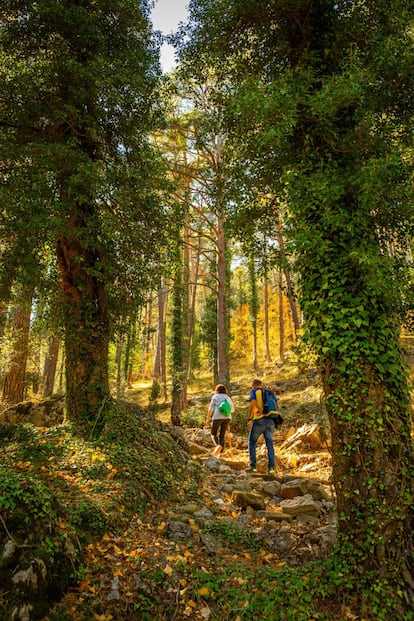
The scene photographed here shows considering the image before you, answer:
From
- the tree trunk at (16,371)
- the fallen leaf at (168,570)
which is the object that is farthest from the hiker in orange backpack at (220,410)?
the tree trunk at (16,371)

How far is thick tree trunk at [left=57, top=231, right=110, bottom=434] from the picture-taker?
7867 mm

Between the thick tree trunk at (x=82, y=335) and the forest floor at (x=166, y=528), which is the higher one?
the thick tree trunk at (x=82, y=335)

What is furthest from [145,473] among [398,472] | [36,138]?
[36,138]

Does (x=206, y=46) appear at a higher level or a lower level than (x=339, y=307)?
higher

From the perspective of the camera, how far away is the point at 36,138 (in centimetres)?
763

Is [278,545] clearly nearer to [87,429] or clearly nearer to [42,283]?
[87,429]

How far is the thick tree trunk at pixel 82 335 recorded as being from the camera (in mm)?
7867

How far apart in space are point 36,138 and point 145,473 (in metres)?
7.06

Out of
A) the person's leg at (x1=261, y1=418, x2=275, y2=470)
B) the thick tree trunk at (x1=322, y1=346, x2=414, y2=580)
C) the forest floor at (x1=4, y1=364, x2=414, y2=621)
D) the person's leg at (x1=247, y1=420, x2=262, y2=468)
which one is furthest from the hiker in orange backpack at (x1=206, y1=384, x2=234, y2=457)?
the thick tree trunk at (x1=322, y1=346, x2=414, y2=580)

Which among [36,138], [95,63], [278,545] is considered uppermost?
[95,63]

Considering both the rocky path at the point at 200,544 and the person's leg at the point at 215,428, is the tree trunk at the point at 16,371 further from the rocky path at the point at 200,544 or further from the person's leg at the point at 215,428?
the rocky path at the point at 200,544

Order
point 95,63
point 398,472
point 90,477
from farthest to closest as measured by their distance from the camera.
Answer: point 95,63 → point 90,477 → point 398,472

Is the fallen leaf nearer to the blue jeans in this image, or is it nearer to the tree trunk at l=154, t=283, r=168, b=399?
the blue jeans

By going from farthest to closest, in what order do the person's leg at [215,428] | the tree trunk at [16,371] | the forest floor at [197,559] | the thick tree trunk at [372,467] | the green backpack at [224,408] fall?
the tree trunk at [16,371] → the person's leg at [215,428] → the green backpack at [224,408] → the thick tree trunk at [372,467] → the forest floor at [197,559]
